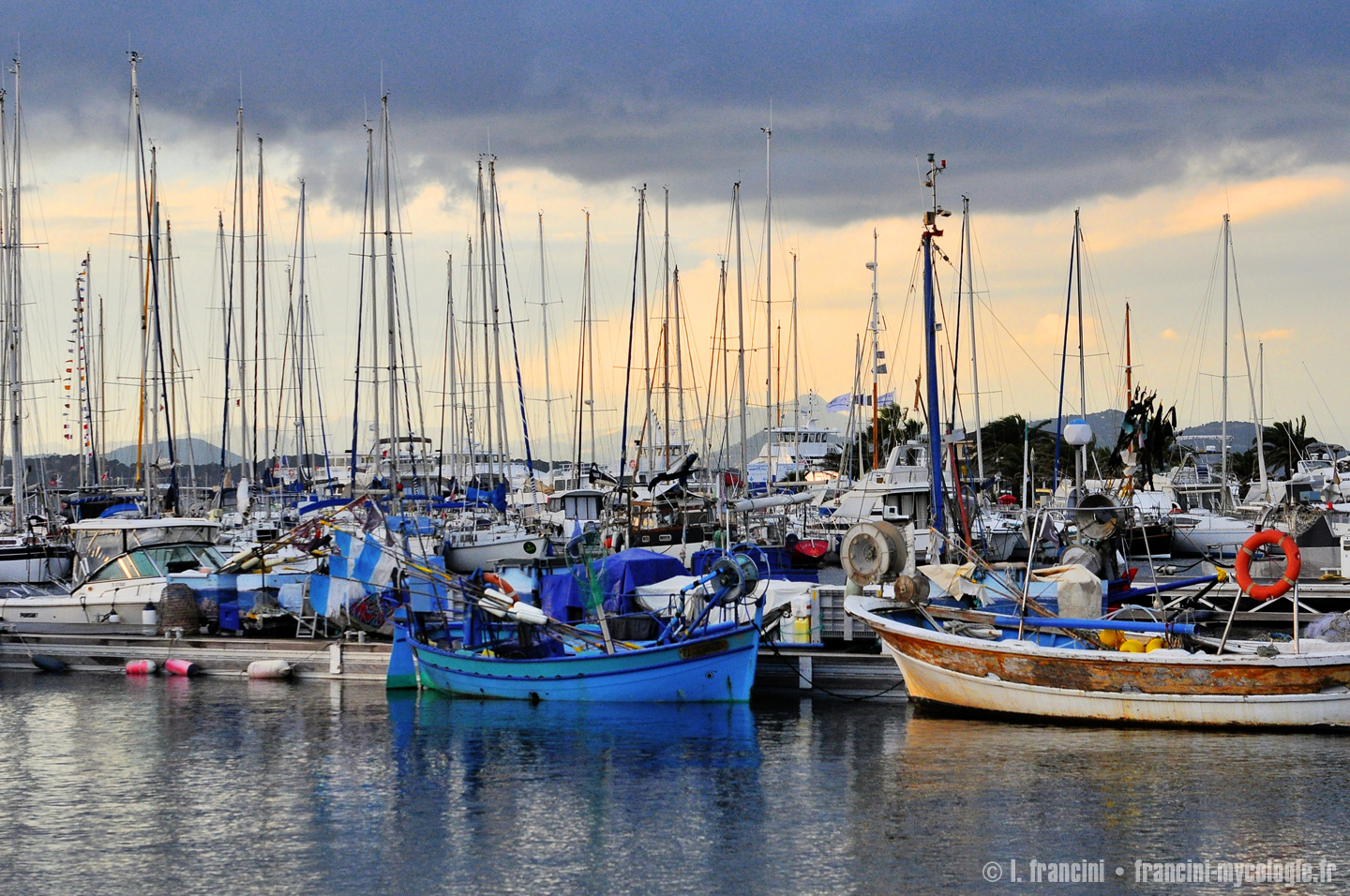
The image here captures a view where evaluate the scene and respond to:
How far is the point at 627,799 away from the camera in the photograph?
18.8m

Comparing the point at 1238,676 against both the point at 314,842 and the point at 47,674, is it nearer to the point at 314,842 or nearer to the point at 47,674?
the point at 314,842

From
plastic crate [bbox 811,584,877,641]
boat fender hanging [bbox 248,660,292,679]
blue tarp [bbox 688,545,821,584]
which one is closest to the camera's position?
plastic crate [bbox 811,584,877,641]

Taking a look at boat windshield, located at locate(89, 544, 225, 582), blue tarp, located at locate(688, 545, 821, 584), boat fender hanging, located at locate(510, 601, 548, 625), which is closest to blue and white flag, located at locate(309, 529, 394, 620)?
boat fender hanging, located at locate(510, 601, 548, 625)

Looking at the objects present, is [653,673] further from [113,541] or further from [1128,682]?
[113,541]

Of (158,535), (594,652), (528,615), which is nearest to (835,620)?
(594,652)

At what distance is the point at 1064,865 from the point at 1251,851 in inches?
89.3

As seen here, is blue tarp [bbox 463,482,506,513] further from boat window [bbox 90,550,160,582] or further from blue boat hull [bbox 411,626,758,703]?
blue boat hull [bbox 411,626,758,703]

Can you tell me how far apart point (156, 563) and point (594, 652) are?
45.0 ft

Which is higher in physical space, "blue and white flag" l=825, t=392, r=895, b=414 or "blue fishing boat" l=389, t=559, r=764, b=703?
"blue and white flag" l=825, t=392, r=895, b=414

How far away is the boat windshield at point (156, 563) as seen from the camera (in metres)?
33.4

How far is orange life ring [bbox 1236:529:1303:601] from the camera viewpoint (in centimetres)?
2330

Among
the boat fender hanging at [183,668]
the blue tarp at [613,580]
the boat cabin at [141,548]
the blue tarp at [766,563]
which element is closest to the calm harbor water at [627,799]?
the blue tarp at [613,580]

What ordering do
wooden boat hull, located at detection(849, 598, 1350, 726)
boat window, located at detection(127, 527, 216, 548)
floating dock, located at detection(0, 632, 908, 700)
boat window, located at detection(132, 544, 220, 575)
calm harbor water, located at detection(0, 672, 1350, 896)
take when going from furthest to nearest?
boat window, located at detection(127, 527, 216, 548), boat window, located at detection(132, 544, 220, 575), floating dock, located at detection(0, 632, 908, 700), wooden boat hull, located at detection(849, 598, 1350, 726), calm harbor water, located at detection(0, 672, 1350, 896)

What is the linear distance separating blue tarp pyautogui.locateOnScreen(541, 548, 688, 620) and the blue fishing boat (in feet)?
4.65
